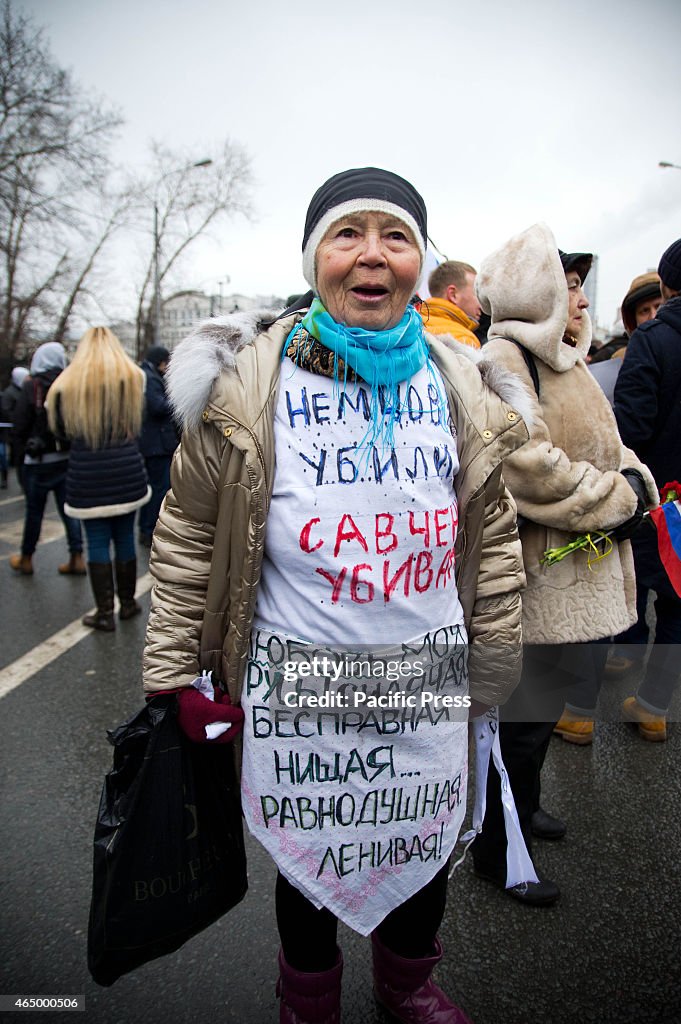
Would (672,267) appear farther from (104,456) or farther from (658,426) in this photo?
(104,456)

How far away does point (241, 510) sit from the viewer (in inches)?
51.7

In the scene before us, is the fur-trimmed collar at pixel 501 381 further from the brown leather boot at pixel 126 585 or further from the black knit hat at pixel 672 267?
the brown leather boot at pixel 126 585

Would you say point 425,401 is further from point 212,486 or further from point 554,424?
point 554,424

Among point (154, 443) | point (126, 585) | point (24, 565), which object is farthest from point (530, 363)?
point (154, 443)

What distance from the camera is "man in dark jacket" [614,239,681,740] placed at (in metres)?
2.66

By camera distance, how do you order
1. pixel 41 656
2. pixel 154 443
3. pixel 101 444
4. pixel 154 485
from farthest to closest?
pixel 154 485
pixel 154 443
pixel 101 444
pixel 41 656

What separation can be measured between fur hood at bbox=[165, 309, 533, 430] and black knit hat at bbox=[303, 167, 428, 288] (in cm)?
18

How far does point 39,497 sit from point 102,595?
1658mm

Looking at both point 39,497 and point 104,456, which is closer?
point 104,456

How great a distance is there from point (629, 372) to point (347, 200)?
1.79 meters

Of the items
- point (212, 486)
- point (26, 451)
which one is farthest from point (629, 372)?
point (26, 451)

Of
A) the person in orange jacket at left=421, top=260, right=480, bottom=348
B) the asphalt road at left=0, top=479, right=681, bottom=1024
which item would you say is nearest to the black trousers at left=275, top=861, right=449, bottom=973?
the asphalt road at left=0, top=479, right=681, bottom=1024

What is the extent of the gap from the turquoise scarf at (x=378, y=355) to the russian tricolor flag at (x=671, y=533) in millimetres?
1239

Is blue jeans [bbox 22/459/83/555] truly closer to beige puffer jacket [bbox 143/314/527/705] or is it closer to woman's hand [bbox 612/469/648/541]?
beige puffer jacket [bbox 143/314/527/705]
